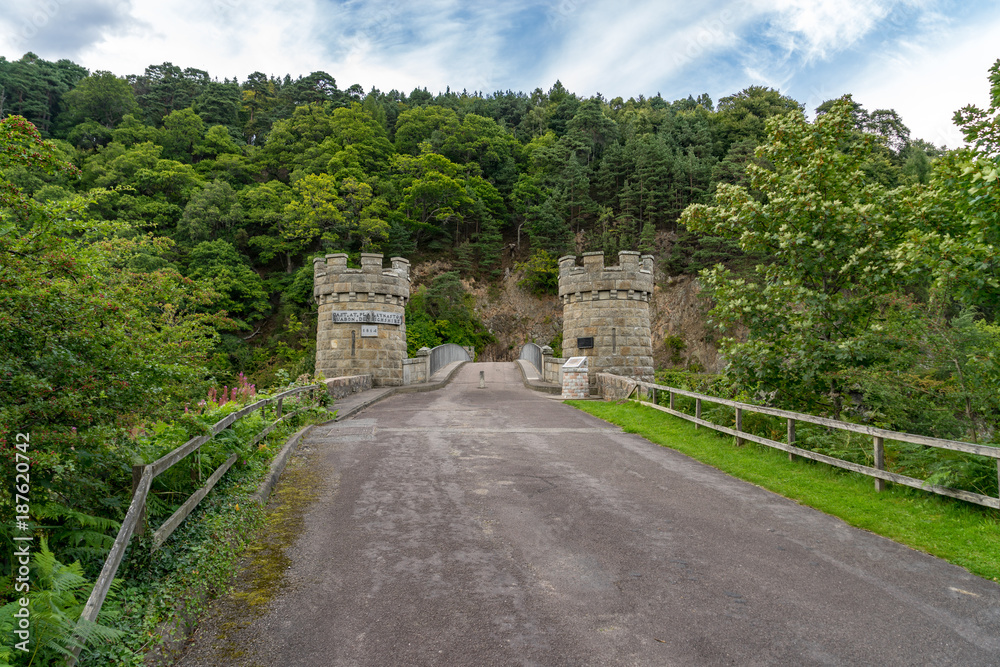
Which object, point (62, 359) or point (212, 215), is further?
point (212, 215)

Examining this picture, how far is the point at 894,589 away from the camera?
396 centimetres

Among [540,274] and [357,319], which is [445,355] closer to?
[357,319]

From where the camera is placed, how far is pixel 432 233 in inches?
2016

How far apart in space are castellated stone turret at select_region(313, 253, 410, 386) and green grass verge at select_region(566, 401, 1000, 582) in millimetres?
13841

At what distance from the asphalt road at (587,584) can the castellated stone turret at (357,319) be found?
13.6 m

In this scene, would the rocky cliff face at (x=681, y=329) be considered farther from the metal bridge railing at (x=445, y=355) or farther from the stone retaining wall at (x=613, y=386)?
the stone retaining wall at (x=613, y=386)

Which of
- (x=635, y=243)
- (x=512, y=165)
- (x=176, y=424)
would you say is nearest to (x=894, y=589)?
(x=176, y=424)

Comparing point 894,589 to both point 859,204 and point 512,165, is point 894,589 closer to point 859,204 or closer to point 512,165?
point 859,204

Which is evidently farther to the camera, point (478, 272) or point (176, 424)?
point (478, 272)

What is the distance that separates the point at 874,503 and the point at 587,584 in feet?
13.2

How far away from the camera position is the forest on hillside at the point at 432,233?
386 cm

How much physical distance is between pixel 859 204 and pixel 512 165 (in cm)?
5432

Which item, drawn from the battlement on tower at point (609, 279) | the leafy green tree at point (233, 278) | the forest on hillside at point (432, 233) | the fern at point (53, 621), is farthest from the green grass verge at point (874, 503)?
the leafy green tree at point (233, 278)

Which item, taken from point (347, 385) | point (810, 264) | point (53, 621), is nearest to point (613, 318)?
point (347, 385)
